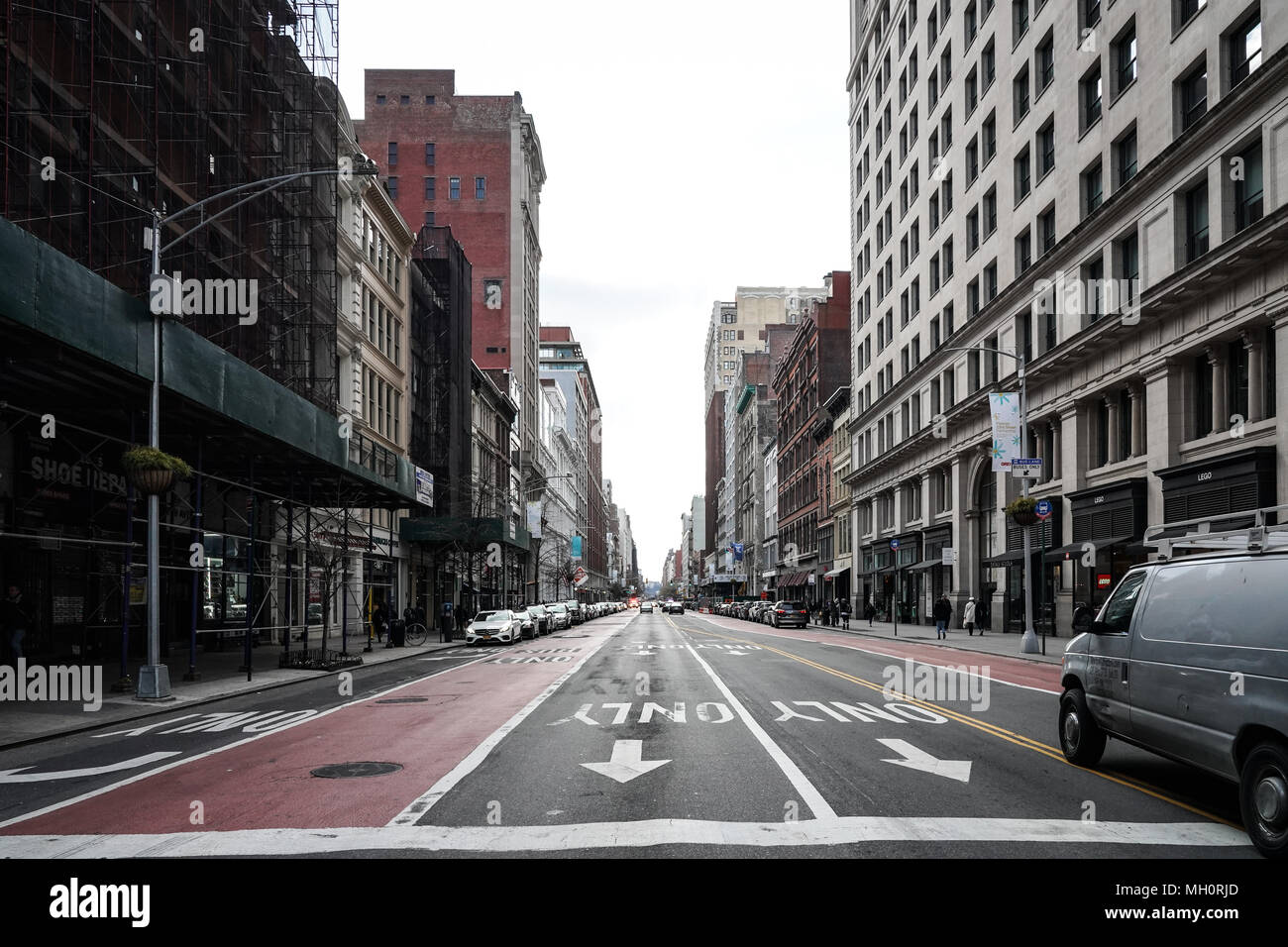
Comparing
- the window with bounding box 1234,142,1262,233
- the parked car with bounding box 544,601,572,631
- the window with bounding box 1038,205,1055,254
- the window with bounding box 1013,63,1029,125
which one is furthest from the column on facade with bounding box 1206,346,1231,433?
the parked car with bounding box 544,601,572,631

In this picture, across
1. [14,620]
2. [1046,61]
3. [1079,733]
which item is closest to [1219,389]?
[1046,61]

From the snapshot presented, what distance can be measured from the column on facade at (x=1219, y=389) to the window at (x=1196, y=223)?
303 centimetres

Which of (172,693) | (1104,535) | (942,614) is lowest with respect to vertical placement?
(942,614)

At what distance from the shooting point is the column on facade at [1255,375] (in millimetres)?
26531

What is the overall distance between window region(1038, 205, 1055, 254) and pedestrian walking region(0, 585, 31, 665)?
37.2m

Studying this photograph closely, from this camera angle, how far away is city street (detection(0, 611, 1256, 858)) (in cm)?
702

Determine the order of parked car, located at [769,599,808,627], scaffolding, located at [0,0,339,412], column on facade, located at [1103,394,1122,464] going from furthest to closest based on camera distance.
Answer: parked car, located at [769,599,808,627] → column on facade, located at [1103,394,1122,464] → scaffolding, located at [0,0,339,412]

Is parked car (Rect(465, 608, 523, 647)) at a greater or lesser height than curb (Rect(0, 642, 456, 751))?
lesser

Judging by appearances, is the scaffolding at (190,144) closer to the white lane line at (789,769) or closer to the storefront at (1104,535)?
the white lane line at (789,769)

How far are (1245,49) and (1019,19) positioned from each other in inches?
719

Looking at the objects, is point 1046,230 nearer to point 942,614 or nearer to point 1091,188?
point 1091,188

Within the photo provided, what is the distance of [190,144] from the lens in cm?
2773

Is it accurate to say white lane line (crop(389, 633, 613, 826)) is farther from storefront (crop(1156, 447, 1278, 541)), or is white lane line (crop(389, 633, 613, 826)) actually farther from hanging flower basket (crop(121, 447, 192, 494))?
storefront (crop(1156, 447, 1278, 541))

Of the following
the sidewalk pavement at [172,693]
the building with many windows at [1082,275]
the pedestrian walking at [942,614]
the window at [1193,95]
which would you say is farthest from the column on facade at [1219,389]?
the sidewalk pavement at [172,693]
